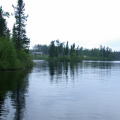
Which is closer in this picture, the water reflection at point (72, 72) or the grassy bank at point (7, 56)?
the water reflection at point (72, 72)

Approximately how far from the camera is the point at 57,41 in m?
140

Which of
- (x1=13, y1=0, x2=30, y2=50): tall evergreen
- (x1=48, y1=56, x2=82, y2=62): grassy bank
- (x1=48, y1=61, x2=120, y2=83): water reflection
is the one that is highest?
(x1=13, y1=0, x2=30, y2=50): tall evergreen

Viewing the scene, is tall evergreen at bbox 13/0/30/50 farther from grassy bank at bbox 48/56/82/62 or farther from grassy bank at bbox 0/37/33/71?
grassy bank at bbox 48/56/82/62

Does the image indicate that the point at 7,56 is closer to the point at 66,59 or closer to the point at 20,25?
the point at 20,25

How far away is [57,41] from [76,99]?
421 feet

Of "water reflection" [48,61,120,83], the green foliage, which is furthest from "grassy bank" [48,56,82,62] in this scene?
the green foliage

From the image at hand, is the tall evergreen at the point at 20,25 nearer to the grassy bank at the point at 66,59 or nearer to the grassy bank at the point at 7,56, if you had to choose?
the grassy bank at the point at 7,56

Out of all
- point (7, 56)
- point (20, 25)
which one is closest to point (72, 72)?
point (7, 56)

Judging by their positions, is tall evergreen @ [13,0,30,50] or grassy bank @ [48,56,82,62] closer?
tall evergreen @ [13,0,30,50]

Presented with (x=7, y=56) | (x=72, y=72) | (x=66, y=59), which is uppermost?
(x=7, y=56)

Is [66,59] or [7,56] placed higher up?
[7,56]

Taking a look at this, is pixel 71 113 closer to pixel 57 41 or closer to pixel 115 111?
pixel 115 111

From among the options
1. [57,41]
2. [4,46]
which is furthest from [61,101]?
[57,41]

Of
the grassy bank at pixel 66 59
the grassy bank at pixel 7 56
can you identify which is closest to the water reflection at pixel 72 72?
the grassy bank at pixel 7 56
